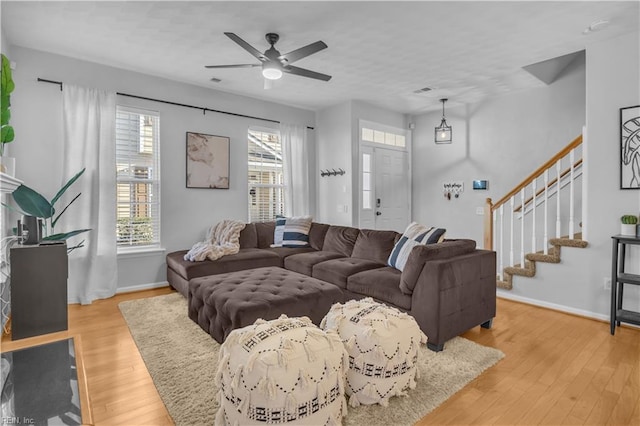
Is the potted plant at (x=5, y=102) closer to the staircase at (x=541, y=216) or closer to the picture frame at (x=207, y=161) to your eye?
the picture frame at (x=207, y=161)

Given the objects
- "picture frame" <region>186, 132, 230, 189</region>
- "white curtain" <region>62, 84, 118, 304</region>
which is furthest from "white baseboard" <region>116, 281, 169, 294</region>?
"picture frame" <region>186, 132, 230, 189</region>

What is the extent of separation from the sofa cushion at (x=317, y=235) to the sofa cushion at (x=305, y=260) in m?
0.42

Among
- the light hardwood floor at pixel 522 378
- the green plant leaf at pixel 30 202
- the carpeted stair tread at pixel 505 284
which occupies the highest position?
the green plant leaf at pixel 30 202

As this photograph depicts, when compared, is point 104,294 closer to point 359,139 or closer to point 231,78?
point 231,78

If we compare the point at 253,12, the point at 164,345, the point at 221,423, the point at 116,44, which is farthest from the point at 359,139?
the point at 221,423

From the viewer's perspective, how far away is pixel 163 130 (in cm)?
457

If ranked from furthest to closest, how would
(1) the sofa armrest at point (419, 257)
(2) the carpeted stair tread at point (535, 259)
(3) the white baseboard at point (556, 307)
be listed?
(2) the carpeted stair tread at point (535, 259) → (3) the white baseboard at point (556, 307) → (1) the sofa armrest at point (419, 257)

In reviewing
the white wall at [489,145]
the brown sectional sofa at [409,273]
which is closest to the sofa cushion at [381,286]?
the brown sectional sofa at [409,273]

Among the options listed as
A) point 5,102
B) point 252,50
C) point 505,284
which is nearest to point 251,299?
point 252,50

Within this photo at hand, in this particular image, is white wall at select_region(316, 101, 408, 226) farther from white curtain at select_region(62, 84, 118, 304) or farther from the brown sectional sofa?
white curtain at select_region(62, 84, 118, 304)

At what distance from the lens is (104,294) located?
404 cm

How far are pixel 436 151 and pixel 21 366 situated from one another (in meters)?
6.29

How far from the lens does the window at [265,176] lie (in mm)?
5465

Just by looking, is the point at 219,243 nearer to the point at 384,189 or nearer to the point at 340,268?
the point at 340,268
